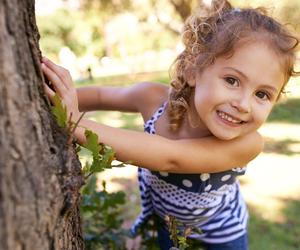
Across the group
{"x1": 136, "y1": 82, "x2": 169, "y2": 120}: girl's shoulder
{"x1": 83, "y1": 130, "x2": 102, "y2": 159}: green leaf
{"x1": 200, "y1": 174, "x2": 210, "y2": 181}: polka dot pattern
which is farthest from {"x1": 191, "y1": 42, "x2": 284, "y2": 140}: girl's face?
{"x1": 83, "y1": 130, "x2": 102, "y2": 159}: green leaf

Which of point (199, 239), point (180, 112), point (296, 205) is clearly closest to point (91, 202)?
point (199, 239)

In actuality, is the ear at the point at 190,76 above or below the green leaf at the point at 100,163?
above

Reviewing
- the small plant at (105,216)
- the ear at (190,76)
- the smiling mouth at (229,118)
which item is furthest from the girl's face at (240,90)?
the small plant at (105,216)

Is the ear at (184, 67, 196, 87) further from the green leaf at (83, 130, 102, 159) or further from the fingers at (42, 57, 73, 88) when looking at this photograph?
the green leaf at (83, 130, 102, 159)

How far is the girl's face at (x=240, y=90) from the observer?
1.40m

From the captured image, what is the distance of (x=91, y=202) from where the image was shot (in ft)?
6.87

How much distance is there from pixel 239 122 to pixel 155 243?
36.4 inches

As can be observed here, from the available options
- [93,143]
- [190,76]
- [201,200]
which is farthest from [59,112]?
[201,200]

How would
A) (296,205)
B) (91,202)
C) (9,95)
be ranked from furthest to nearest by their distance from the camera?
(296,205), (91,202), (9,95)

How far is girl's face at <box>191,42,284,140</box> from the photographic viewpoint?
1402mm

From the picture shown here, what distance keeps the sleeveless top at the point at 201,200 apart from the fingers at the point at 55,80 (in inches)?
23.5

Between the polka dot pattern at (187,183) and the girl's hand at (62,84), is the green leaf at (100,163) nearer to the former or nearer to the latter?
the girl's hand at (62,84)

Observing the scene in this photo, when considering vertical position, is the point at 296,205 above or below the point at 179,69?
below

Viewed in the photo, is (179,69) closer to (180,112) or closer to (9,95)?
(180,112)
